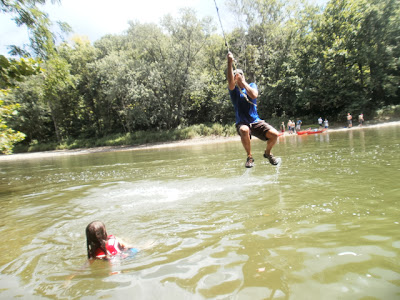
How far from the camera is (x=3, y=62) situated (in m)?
6.00

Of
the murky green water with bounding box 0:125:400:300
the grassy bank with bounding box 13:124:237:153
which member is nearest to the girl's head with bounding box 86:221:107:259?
the murky green water with bounding box 0:125:400:300

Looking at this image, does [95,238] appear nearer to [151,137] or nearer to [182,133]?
[182,133]

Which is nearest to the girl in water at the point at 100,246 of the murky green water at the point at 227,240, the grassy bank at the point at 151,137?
the murky green water at the point at 227,240

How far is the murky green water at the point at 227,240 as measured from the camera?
10.4 ft

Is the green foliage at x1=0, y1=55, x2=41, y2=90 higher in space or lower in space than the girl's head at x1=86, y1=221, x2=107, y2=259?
higher

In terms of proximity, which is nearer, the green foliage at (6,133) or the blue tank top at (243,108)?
the blue tank top at (243,108)

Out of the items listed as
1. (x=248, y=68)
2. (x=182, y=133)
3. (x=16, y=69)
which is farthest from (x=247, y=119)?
(x=248, y=68)

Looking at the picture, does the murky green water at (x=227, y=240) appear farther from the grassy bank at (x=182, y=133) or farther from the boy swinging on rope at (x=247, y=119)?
the grassy bank at (x=182, y=133)

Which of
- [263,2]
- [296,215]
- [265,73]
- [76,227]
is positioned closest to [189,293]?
[296,215]

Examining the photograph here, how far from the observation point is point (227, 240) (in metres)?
4.42

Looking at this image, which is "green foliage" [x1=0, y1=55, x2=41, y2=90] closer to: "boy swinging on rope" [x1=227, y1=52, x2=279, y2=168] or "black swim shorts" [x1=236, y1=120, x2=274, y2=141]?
"boy swinging on rope" [x1=227, y1=52, x2=279, y2=168]

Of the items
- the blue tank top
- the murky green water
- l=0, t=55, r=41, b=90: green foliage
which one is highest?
l=0, t=55, r=41, b=90: green foliage

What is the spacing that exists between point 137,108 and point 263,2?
2513 cm

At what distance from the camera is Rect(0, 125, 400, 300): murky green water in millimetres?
3166
